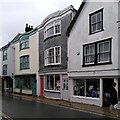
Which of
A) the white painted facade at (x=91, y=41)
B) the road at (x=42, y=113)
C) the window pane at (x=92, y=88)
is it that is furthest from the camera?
the window pane at (x=92, y=88)

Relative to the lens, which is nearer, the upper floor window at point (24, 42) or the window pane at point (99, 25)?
the window pane at point (99, 25)

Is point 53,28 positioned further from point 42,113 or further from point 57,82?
point 42,113

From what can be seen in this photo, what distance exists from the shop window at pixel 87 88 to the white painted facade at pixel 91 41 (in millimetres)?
350

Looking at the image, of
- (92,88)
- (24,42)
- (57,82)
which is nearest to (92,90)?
(92,88)

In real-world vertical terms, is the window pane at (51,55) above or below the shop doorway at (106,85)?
above

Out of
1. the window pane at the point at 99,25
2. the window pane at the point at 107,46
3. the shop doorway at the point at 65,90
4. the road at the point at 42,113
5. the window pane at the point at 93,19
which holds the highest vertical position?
the window pane at the point at 93,19

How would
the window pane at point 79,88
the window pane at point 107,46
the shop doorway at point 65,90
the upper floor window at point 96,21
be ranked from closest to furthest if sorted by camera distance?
the window pane at point 107,46 < the upper floor window at point 96,21 < the window pane at point 79,88 < the shop doorway at point 65,90

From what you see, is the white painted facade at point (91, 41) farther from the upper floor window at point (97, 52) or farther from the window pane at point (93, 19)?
the window pane at point (93, 19)

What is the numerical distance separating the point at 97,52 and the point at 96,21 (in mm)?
2385

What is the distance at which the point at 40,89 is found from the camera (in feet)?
115

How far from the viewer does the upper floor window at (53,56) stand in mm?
30125

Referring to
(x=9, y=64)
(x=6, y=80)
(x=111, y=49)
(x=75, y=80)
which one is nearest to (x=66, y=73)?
(x=75, y=80)

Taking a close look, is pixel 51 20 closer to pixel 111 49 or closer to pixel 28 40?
pixel 28 40

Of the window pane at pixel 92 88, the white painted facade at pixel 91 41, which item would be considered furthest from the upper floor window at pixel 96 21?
the window pane at pixel 92 88
